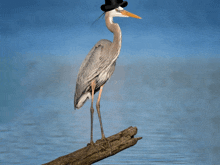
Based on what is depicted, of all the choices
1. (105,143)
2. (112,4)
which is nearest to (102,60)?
(112,4)

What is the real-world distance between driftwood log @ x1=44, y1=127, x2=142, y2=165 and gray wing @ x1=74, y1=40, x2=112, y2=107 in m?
0.49

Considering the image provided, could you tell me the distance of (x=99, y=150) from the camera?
95.1 inches

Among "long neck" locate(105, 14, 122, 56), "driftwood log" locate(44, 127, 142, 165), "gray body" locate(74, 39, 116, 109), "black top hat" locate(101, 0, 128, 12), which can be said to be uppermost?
"black top hat" locate(101, 0, 128, 12)

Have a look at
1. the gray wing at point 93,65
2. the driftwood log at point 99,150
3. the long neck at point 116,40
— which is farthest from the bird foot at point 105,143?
the long neck at point 116,40

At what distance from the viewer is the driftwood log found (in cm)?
229

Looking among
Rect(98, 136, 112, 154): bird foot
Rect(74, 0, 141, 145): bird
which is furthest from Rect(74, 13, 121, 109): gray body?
Rect(98, 136, 112, 154): bird foot

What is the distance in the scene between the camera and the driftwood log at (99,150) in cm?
229

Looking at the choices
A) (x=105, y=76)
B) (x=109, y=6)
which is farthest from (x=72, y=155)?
(x=109, y=6)

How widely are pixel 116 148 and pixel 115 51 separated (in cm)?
82

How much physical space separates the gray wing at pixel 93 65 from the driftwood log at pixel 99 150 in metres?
0.49

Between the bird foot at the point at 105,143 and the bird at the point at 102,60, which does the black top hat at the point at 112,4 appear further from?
the bird foot at the point at 105,143

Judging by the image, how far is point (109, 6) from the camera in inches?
102

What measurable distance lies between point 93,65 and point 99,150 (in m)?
0.72

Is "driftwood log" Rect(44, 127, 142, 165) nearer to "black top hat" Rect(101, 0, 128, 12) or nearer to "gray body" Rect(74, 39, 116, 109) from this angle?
"gray body" Rect(74, 39, 116, 109)
